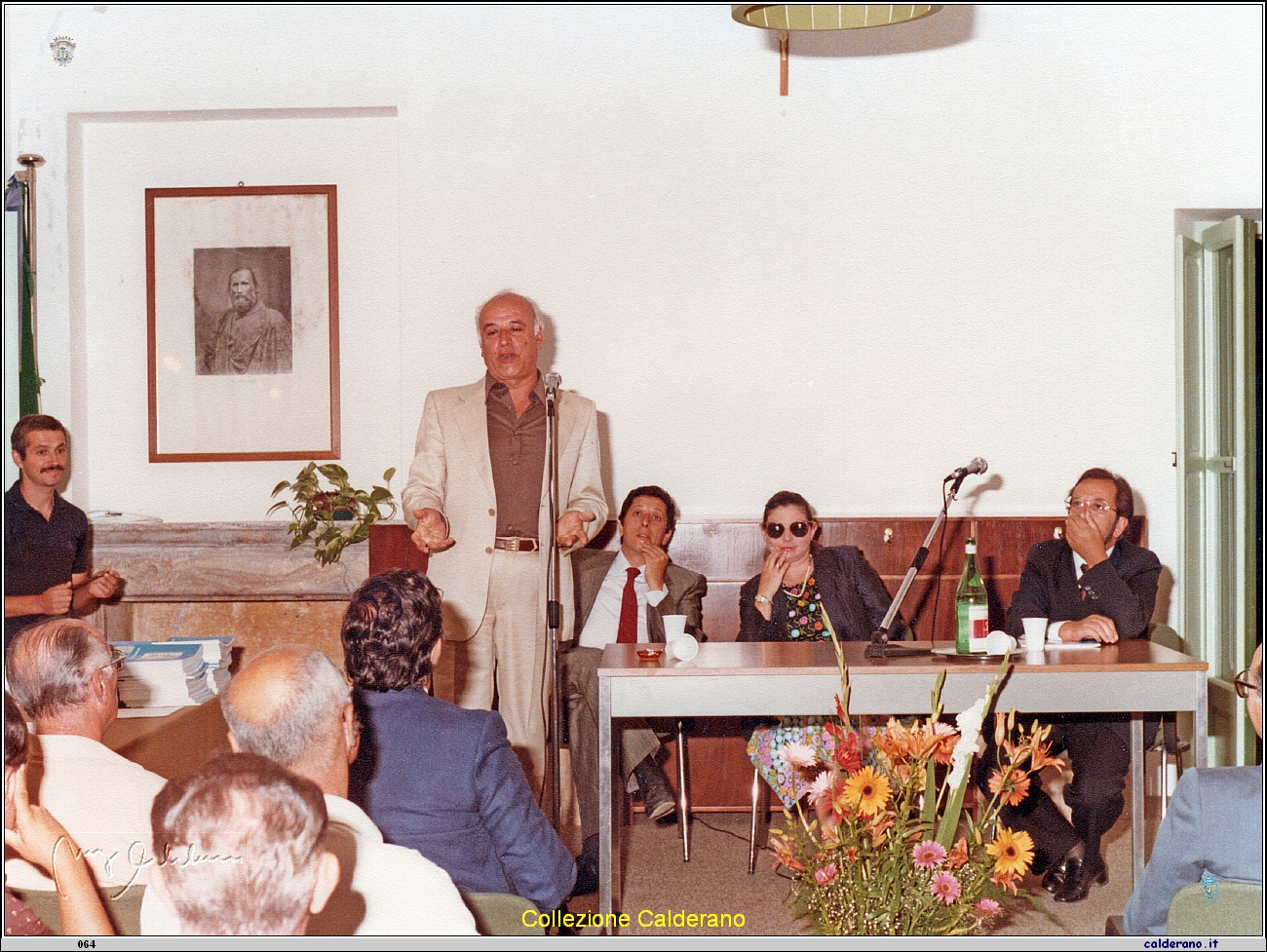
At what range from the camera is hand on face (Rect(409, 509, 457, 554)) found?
3.66 m

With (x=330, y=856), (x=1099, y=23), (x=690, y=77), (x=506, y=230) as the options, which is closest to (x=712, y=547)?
(x=506, y=230)

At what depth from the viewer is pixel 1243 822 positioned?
1.87 meters

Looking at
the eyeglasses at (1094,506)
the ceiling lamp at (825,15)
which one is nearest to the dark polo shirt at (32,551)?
the ceiling lamp at (825,15)

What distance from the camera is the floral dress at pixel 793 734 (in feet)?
10.4

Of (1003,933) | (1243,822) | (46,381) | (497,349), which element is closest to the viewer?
(1243,822)

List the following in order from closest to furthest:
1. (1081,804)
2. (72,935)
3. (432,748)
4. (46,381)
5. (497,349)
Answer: (72,935)
(432,748)
(1081,804)
(497,349)
(46,381)

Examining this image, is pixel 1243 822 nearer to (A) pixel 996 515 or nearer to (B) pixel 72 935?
(B) pixel 72 935

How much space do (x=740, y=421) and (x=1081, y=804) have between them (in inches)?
76.4

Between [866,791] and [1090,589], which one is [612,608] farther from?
[866,791]

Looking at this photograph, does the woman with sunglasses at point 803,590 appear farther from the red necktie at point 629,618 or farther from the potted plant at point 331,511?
the potted plant at point 331,511

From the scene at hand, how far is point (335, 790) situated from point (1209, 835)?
54.7 inches

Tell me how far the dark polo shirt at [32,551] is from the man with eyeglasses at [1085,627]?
2884 mm

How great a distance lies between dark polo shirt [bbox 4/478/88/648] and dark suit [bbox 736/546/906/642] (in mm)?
2151

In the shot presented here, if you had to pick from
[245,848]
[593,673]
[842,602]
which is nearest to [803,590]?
[842,602]
